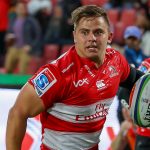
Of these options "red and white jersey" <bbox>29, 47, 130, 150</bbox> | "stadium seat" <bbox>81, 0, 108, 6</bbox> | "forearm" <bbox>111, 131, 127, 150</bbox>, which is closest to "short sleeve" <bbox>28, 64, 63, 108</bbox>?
"red and white jersey" <bbox>29, 47, 130, 150</bbox>

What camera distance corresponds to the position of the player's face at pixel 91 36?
378 cm

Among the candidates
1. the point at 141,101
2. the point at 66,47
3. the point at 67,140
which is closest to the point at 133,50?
the point at 66,47

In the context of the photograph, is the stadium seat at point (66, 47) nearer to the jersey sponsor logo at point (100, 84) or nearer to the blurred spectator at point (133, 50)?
the blurred spectator at point (133, 50)

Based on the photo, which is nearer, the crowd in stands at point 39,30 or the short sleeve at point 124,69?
the short sleeve at point 124,69

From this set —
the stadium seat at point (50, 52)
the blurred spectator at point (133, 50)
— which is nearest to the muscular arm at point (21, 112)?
the blurred spectator at point (133, 50)

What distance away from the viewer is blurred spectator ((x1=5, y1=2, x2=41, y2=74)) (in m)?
8.70

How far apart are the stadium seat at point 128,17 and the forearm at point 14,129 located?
6.22 m

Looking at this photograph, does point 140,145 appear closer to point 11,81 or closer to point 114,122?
point 114,122

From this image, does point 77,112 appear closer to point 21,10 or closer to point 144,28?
point 144,28

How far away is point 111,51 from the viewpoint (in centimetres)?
425

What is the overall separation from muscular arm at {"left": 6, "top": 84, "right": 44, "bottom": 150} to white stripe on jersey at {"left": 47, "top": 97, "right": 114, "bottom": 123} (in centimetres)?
17

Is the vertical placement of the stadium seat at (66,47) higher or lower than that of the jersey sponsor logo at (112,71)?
lower

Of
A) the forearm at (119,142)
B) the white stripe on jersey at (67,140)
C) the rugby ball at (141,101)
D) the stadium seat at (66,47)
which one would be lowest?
the forearm at (119,142)

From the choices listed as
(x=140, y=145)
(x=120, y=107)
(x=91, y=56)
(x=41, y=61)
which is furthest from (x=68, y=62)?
(x=41, y=61)
